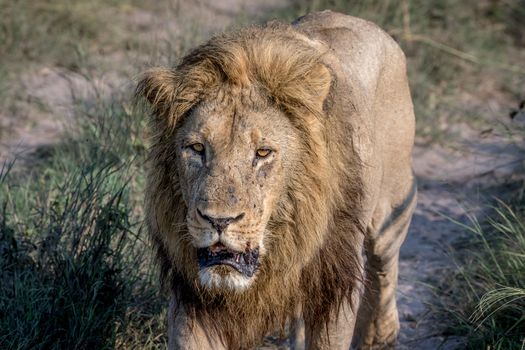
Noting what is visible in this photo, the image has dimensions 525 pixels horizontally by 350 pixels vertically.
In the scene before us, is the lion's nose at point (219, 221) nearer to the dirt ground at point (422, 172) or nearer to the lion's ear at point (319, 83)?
the lion's ear at point (319, 83)

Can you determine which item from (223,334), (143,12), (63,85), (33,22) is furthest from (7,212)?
(143,12)

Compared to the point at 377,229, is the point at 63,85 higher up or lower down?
lower down

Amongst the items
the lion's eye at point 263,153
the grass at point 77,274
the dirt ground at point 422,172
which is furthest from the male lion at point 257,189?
the dirt ground at point 422,172

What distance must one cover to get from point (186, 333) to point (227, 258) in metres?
0.45

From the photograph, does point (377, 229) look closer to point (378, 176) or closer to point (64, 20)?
point (378, 176)

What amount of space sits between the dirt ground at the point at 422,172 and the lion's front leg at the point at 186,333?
152cm

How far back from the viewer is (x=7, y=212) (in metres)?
4.70

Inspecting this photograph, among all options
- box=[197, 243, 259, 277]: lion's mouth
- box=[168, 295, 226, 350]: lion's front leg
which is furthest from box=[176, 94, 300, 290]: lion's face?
box=[168, 295, 226, 350]: lion's front leg

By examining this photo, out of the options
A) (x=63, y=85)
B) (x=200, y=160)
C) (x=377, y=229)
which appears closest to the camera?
(x=200, y=160)

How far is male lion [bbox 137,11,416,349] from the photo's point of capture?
320 centimetres

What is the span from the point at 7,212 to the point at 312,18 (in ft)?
5.46

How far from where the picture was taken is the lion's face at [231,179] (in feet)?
10.2

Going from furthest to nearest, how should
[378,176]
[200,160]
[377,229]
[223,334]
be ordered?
[377,229], [378,176], [223,334], [200,160]

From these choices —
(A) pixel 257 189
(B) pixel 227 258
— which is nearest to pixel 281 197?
(A) pixel 257 189
